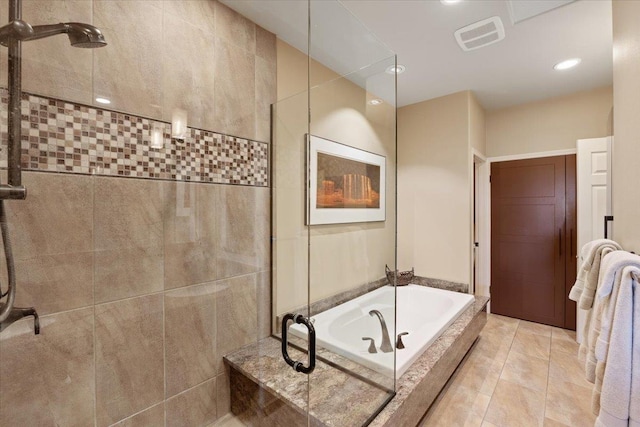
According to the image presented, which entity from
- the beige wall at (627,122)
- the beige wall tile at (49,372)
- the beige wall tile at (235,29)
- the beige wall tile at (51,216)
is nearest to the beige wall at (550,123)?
the beige wall at (627,122)

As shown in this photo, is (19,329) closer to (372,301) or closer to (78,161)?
(78,161)

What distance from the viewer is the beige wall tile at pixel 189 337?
55.6 inches

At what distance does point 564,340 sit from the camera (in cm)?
294

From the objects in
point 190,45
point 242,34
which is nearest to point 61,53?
point 190,45

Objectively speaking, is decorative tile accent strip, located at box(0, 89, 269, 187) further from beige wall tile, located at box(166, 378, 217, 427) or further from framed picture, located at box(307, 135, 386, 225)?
beige wall tile, located at box(166, 378, 217, 427)

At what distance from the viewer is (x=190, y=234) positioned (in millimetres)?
1493

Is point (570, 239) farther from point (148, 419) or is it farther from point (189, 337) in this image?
point (148, 419)

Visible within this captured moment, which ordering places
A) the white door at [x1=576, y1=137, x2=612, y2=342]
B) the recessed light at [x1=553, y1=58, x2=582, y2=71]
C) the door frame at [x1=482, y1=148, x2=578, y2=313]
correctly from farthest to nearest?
the door frame at [x1=482, y1=148, x2=578, y2=313]
the white door at [x1=576, y1=137, x2=612, y2=342]
the recessed light at [x1=553, y1=58, x2=582, y2=71]

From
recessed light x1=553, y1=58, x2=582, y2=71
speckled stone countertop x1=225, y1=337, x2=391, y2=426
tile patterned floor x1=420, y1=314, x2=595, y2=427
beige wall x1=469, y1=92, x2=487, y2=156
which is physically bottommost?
tile patterned floor x1=420, y1=314, x2=595, y2=427

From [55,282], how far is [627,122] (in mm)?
2555

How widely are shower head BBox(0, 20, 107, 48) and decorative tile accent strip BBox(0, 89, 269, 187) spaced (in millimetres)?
196

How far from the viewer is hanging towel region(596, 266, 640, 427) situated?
98 cm

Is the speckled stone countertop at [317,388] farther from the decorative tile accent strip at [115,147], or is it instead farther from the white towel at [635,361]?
the decorative tile accent strip at [115,147]

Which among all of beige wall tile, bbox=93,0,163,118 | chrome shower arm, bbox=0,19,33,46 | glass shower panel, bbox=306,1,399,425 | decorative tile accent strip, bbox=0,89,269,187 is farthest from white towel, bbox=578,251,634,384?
chrome shower arm, bbox=0,19,33,46
